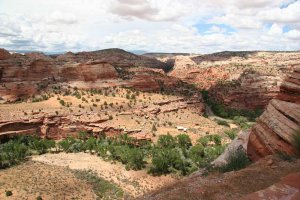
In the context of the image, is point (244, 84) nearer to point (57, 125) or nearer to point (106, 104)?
point (106, 104)

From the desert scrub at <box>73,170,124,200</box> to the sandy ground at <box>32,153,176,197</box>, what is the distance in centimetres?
84

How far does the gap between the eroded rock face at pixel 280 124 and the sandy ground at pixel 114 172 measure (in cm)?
1431

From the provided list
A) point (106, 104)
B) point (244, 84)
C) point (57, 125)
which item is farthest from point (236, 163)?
Answer: point (244, 84)

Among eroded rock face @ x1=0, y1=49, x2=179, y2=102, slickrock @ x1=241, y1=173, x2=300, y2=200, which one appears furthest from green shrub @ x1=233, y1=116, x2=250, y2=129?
slickrock @ x1=241, y1=173, x2=300, y2=200

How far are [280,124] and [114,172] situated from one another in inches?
878

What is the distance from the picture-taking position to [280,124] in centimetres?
1501

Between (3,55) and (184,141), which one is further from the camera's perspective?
(3,55)

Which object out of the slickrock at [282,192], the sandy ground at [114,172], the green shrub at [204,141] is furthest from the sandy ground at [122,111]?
the slickrock at [282,192]

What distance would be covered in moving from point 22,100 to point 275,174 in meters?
50.8

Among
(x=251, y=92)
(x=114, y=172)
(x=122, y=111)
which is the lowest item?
(x=114, y=172)

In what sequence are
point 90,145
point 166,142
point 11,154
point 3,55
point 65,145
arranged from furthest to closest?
point 3,55 → point 166,142 → point 90,145 → point 65,145 → point 11,154

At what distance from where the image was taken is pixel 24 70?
2356 inches

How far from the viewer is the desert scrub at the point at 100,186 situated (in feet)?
91.5

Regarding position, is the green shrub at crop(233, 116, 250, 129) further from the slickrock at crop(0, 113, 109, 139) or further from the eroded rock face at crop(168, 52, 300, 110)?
the slickrock at crop(0, 113, 109, 139)
